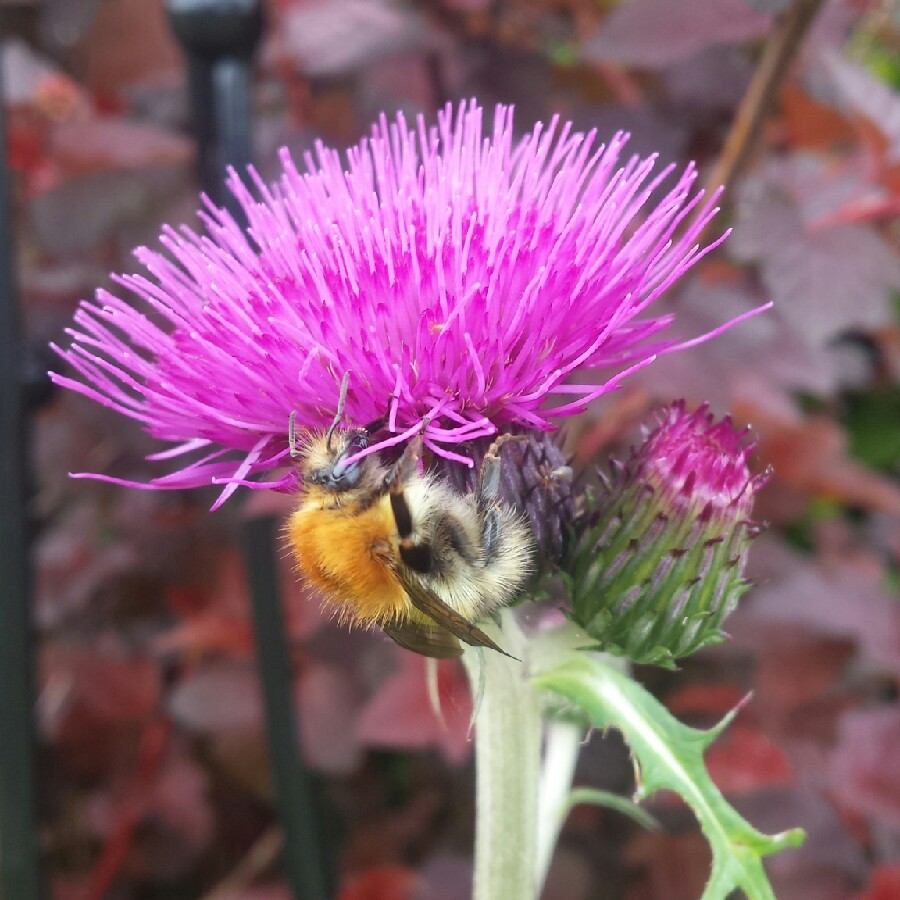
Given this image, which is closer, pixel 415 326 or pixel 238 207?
pixel 415 326

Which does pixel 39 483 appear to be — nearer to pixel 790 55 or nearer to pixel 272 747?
pixel 272 747

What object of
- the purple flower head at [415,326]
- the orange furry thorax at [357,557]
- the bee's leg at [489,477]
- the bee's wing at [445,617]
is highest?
the purple flower head at [415,326]

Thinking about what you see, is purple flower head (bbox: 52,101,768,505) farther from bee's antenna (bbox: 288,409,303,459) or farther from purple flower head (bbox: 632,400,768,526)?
purple flower head (bbox: 632,400,768,526)

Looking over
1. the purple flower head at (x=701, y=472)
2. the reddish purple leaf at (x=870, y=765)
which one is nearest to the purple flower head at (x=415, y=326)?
the purple flower head at (x=701, y=472)

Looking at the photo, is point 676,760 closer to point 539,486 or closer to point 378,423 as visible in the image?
point 539,486

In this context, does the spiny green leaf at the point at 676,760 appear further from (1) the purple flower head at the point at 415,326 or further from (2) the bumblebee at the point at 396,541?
(1) the purple flower head at the point at 415,326

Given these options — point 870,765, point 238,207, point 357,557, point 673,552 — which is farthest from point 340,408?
A: point 870,765

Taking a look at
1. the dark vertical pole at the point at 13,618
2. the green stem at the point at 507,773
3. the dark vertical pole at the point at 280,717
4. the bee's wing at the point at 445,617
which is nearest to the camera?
the bee's wing at the point at 445,617
